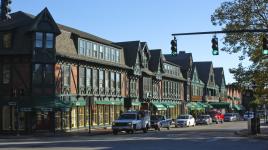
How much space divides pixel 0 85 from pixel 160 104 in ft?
98.4

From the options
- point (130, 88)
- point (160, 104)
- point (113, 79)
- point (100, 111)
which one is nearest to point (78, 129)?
point (100, 111)

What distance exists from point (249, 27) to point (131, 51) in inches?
996

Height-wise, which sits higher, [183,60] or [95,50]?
[183,60]

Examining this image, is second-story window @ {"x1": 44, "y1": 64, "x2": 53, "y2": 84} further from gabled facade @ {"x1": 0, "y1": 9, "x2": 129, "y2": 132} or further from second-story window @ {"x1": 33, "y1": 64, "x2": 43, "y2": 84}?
second-story window @ {"x1": 33, "y1": 64, "x2": 43, "y2": 84}

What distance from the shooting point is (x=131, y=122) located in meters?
42.4

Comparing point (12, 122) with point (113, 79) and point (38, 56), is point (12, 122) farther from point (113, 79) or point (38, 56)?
point (113, 79)

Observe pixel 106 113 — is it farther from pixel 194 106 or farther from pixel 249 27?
pixel 194 106

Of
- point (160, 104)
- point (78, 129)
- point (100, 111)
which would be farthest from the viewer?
point (160, 104)

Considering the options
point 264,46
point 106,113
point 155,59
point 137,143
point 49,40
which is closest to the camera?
point 264,46

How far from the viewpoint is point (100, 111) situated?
177ft

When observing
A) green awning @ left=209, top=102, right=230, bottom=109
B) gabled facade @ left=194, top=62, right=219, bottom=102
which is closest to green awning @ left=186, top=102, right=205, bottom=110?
gabled facade @ left=194, top=62, right=219, bottom=102

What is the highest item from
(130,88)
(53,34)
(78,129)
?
(53,34)

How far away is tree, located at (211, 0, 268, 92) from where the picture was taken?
3813cm

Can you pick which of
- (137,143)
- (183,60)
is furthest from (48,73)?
(183,60)
